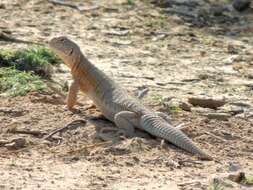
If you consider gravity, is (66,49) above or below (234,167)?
above

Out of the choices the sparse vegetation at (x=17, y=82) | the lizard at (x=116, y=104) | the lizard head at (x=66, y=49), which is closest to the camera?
the lizard at (x=116, y=104)

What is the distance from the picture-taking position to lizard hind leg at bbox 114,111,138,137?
8547mm

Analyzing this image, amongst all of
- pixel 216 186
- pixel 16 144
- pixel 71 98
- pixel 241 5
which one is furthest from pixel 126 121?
pixel 241 5

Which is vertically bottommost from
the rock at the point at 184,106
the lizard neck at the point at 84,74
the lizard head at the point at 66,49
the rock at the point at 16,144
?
the rock at the point at 184,106

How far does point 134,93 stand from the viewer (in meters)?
10.0

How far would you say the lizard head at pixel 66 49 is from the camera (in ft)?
31.0

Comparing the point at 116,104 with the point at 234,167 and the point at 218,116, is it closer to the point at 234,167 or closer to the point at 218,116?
the point at 218,116

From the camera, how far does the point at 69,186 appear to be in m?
7.00

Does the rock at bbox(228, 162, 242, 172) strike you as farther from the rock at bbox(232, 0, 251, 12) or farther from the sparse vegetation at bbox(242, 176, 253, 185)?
the rock at bbox(232, 0, 251, 12)

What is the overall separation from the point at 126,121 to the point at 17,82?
5.90 feet

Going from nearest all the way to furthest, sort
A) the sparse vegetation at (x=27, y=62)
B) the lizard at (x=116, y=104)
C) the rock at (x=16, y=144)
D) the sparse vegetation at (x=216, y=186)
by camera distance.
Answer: the sparse vegetation at (x=216, y=186) < the rock at (x=16, y=144) < the lizard at (x=116, y=104) < the sparse vegetation at (x=27, y=62)

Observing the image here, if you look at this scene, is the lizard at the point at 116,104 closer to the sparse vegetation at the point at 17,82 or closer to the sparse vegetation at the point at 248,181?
the sparse vegetation at the point at 17,82

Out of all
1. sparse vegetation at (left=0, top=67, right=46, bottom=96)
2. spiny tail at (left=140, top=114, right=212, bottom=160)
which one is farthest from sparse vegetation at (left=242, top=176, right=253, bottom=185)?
Result: sparse vegetation at (left=0, top=67, right=46, bottom=96)

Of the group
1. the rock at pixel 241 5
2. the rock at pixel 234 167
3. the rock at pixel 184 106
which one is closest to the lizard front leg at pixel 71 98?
the rock at pixel 184 106
